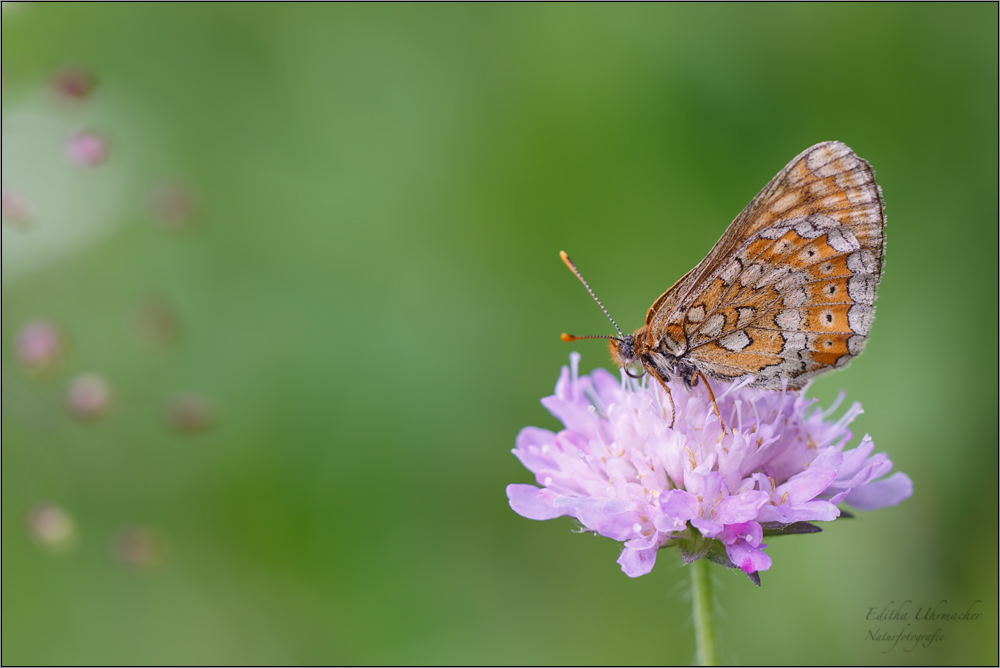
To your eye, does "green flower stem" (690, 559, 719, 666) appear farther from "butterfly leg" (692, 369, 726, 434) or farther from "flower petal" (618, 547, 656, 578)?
"butterfly leg" (692, 369, 726, 434)

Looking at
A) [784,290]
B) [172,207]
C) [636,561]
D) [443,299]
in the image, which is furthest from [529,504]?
[443,299]

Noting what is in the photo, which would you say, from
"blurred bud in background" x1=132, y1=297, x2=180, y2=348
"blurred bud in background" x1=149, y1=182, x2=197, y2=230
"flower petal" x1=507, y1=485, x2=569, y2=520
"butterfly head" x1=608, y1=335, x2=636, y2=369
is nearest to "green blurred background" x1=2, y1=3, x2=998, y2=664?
"blurred bud in background" x1=132, y1=297, x2=180, y2=348

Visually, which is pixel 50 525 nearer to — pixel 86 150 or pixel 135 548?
pixel 135 548

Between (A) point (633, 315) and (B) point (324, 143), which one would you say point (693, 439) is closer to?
(A) point (633, 315)

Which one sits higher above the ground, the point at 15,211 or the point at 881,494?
the point at 15,211

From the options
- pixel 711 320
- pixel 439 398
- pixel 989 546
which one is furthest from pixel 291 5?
pixel 989 546

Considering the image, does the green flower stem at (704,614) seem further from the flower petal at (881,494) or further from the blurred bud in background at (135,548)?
the blurred bud in background at (135,548)
